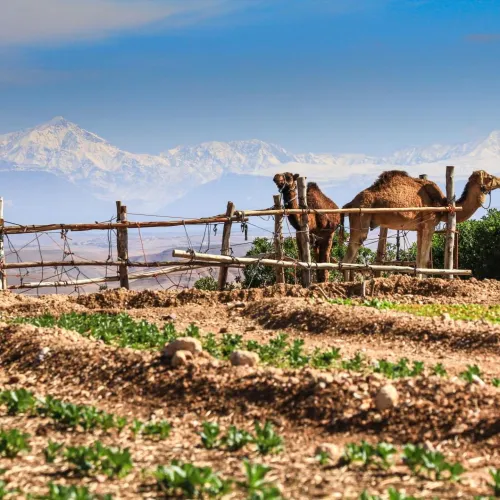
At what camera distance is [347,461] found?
6.18m

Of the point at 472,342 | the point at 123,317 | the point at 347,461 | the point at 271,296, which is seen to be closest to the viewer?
the point at 347,461

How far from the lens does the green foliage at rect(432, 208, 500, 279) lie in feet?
74.8

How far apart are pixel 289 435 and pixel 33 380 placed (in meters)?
3.49

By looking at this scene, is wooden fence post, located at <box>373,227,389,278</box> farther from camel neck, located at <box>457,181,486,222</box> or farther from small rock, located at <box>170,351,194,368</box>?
small rock, located at <box>170,351,194,368</box>

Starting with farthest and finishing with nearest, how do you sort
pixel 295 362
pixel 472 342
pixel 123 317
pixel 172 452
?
pixel 123 317 → pixel 472 342 → pixel 295 362 → pixel 172 452

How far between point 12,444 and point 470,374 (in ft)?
14.0

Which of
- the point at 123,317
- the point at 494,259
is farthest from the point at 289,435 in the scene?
the point at 494,259

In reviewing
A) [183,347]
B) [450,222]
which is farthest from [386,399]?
[450,222]

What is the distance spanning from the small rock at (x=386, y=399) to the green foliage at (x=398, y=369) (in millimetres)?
1070

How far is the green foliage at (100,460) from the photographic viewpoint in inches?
240

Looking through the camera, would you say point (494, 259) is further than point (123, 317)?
Yes

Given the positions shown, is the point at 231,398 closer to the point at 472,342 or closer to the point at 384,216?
the point at 472,342

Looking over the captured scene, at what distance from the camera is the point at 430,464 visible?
5.80 m

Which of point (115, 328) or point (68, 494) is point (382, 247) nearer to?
point (115, 328)
